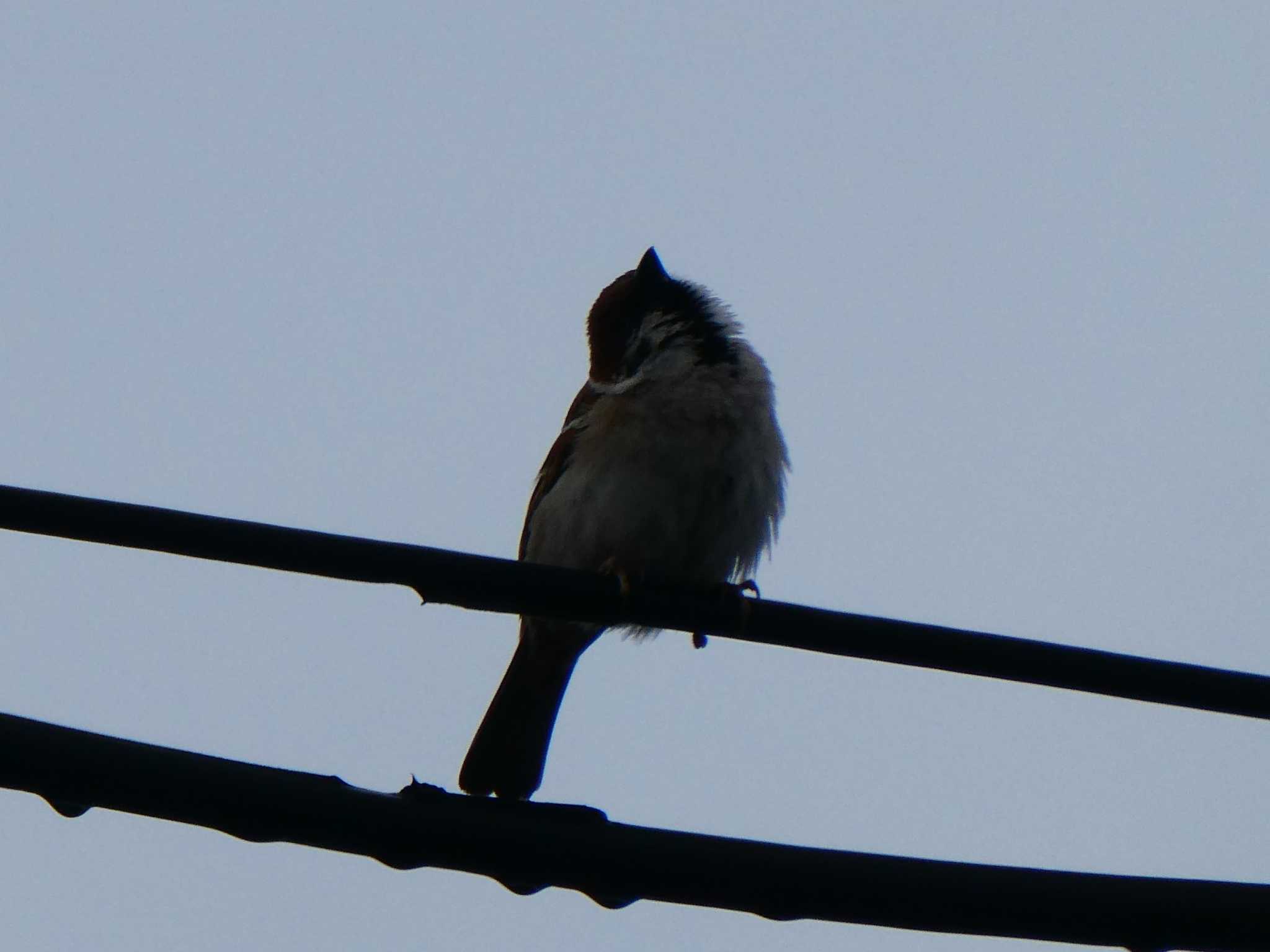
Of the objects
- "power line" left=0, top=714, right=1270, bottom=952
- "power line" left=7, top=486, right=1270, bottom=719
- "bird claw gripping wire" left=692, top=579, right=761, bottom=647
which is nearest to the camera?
"power line" left=0, top=714, right=1270, bottom=952

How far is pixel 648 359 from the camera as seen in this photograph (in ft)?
19.6

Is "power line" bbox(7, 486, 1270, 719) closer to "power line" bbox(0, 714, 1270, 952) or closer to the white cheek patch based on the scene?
"power line" bbox(0, 714, 1270, 952)

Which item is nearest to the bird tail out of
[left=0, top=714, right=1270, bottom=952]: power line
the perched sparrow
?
the perched sparrow

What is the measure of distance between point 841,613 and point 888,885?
677 mm

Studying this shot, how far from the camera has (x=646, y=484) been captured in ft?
18.1

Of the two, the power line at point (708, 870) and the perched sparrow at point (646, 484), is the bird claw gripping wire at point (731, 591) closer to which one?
the perched sparrow at point (646, 484)

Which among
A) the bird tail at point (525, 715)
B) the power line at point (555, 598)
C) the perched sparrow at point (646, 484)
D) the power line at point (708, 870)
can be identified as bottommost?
the power line at point (708, 870)

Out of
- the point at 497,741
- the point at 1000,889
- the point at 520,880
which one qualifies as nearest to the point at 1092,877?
the point at 1000,889

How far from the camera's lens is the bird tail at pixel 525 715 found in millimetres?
5762

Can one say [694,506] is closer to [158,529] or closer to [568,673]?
[568,673]

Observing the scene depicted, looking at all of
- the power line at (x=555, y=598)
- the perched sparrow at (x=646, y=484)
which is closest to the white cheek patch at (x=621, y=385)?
the perched sparrow at (x=646, y=484)

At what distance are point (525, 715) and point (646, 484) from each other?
3.43 feet

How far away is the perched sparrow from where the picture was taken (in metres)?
5.50

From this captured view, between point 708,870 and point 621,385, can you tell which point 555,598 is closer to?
point 708,870
